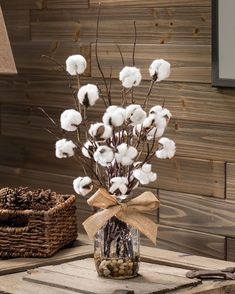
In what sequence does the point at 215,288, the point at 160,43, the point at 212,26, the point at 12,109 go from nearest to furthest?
1. the point at 215,288
2. the point at 212,26
3. the point at 160,43
4. the point at 12,109

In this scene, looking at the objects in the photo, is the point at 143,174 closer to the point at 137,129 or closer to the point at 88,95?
the point at 137,129

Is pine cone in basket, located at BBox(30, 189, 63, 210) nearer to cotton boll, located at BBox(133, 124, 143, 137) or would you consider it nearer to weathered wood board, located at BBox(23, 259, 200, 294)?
weathered wood board, located at BBox(23, 259, 200, 294)

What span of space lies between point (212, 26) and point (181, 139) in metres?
0.39

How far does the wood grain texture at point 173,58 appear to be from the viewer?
275 centimetres

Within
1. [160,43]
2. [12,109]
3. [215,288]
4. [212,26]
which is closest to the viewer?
[215,288]

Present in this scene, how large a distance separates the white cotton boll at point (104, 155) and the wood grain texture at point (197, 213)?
0.59 m

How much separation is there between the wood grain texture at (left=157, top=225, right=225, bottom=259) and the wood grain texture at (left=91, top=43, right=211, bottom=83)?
0.50 m

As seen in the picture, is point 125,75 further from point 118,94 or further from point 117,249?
point 118,94

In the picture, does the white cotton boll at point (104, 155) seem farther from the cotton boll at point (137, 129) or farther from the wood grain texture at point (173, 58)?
the wood grain texture at point (173, 58)

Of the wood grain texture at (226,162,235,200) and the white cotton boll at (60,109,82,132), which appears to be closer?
the white cotton boll at (60,109,82,132)

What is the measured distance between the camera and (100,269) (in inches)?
93.2

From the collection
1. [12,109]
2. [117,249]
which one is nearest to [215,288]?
[117,249]

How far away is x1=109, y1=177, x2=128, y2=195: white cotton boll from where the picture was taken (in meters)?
2.30

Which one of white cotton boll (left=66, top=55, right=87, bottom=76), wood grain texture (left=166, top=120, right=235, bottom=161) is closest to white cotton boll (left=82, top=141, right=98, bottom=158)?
white cotton boll (left=66, top=55, right=87, bottom=76)
